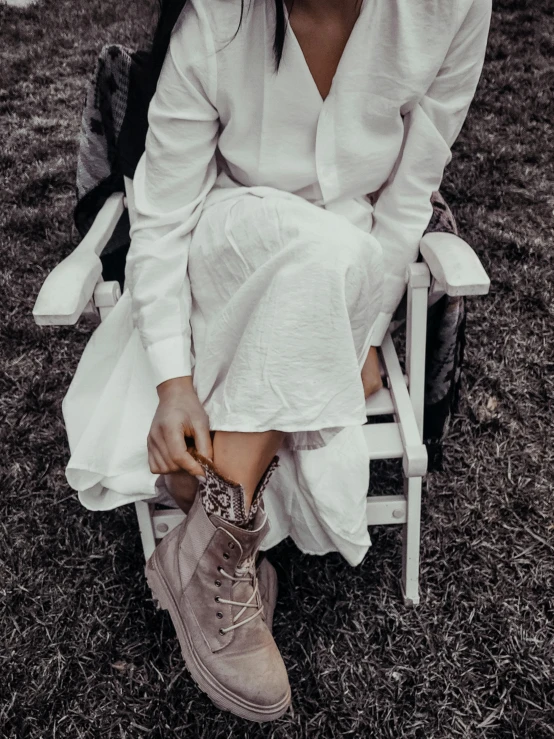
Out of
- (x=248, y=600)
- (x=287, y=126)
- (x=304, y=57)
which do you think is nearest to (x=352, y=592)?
(x=248, y=600)

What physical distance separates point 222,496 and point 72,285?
52cm

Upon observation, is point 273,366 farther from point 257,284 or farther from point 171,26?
point 171,26

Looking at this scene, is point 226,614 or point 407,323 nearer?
point 226,614

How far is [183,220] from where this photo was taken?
1.45 m

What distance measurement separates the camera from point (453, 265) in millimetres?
1397

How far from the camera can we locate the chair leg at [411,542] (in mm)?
1599

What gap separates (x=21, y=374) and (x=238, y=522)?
1.39 m

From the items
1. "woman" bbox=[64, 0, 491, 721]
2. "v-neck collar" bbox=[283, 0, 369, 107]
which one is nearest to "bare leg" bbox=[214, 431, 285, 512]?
"woman" bbox=[64, 0, 491, 721]

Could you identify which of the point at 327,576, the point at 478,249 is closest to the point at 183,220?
the point at 327,576

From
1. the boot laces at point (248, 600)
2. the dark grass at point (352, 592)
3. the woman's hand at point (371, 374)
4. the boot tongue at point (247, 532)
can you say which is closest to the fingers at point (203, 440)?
the boot tongue at point (247, 532)

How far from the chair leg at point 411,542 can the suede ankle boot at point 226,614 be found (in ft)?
1.32

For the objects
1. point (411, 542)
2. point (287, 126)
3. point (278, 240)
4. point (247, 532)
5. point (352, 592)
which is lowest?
point (352, 592)

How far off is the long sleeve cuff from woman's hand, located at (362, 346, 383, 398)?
442mm

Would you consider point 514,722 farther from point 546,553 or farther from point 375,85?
point 375,85
